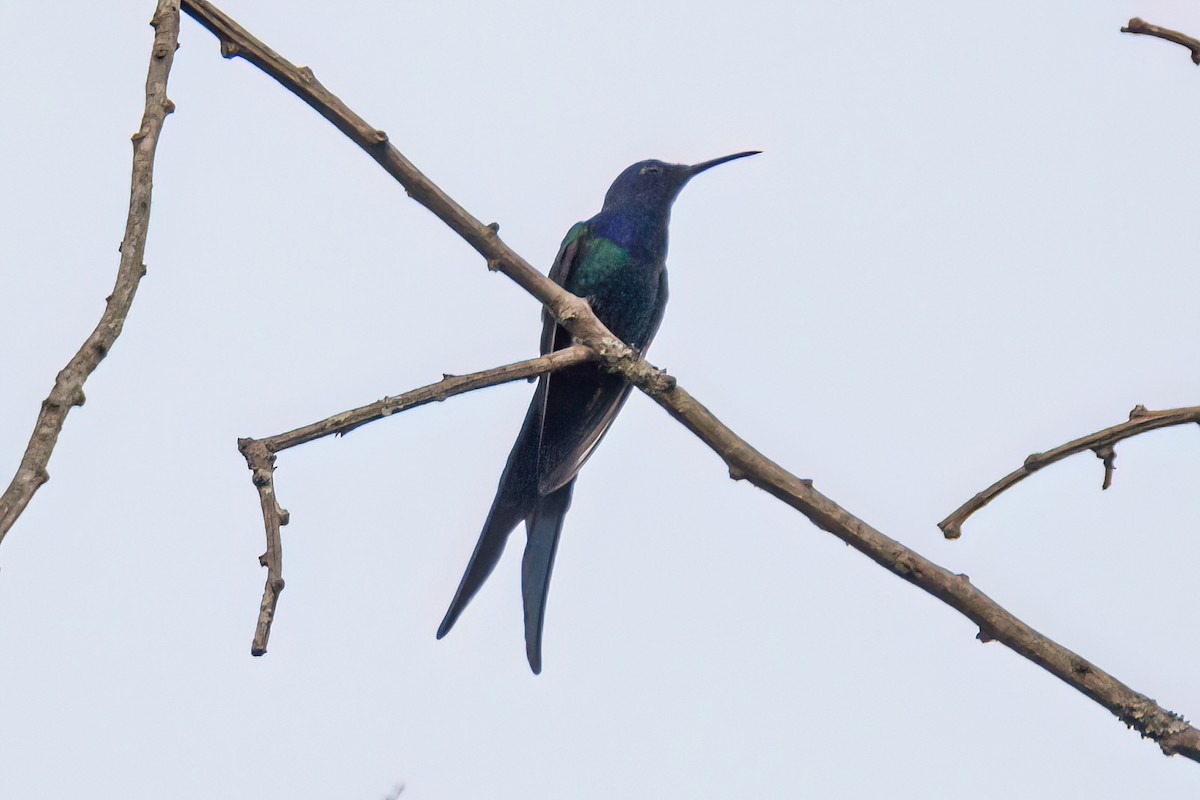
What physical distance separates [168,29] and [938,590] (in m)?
2.09

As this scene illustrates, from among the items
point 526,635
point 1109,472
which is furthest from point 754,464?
point 526,635

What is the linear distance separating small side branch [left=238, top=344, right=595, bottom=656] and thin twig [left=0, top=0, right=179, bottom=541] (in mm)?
388

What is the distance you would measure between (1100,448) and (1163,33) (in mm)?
876

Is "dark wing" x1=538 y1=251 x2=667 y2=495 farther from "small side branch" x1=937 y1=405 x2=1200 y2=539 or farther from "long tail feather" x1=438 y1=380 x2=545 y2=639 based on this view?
"small side branch" x1=937 y1=405 x2=1200 y2=539

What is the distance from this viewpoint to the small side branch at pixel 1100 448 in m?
2.74

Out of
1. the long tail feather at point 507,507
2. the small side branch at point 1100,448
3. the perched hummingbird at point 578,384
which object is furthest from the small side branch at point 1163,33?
the long tail feather at point 507,507

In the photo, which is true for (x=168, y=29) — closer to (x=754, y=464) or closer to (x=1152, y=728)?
(x=754, y=464)

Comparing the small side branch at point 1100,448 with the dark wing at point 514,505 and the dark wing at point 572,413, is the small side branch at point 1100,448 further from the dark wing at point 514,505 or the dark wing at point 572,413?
the dark wing at point 572,413

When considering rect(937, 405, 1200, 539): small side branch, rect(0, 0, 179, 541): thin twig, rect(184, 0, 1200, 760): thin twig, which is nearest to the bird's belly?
rect(184, 0, 1200, 760): thin twig

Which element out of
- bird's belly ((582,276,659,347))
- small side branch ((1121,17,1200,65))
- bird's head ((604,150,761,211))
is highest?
bird's head ((604,150,761,211))

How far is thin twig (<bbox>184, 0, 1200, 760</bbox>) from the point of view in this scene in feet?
9.38

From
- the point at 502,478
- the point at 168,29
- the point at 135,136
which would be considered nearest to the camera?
the point at 135,136

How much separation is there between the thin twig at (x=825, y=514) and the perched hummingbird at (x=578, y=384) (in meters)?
1.05

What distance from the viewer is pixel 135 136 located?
98.1 inches
